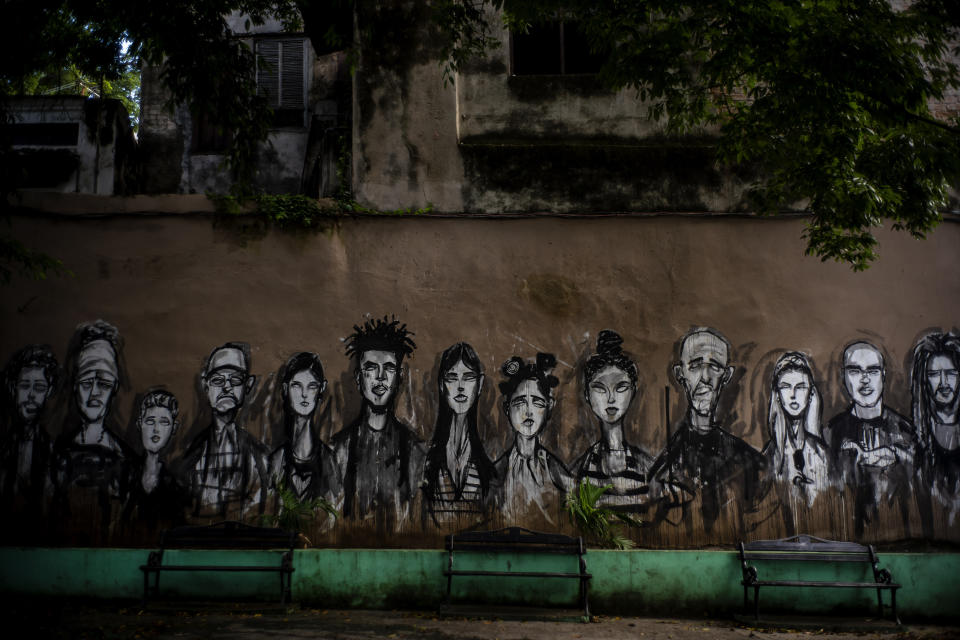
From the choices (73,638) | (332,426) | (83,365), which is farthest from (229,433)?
(73,638)

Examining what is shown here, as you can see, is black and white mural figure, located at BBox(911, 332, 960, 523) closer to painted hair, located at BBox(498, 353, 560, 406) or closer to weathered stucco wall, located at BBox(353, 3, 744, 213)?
weathered stucco wall, located at BBox(353, 3, 744, 213)

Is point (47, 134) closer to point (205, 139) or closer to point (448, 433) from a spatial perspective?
point (205, 139)

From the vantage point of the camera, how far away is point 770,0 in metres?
5.16

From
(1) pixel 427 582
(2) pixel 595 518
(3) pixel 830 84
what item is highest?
(3) pixel 830 84

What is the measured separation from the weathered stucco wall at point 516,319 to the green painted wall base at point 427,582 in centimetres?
59

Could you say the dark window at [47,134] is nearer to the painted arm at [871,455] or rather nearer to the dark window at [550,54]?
the dark window at [550,54]

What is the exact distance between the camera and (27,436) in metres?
7.02

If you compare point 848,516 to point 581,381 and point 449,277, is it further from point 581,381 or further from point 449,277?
point 449,277

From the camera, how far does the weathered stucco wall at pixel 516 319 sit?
23.1ft

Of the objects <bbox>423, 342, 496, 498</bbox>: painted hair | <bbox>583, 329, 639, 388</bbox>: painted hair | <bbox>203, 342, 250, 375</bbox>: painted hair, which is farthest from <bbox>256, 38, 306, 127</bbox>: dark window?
<bbox>583, 329, 639, 388</bbox>: painted hair

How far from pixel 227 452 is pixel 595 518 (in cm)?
368

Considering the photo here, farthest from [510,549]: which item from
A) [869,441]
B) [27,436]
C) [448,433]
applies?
[27,436]

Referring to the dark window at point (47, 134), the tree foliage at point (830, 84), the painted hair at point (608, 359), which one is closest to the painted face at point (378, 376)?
the painted hair at point (608, 359)

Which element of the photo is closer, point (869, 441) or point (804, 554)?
point (804, 554)
